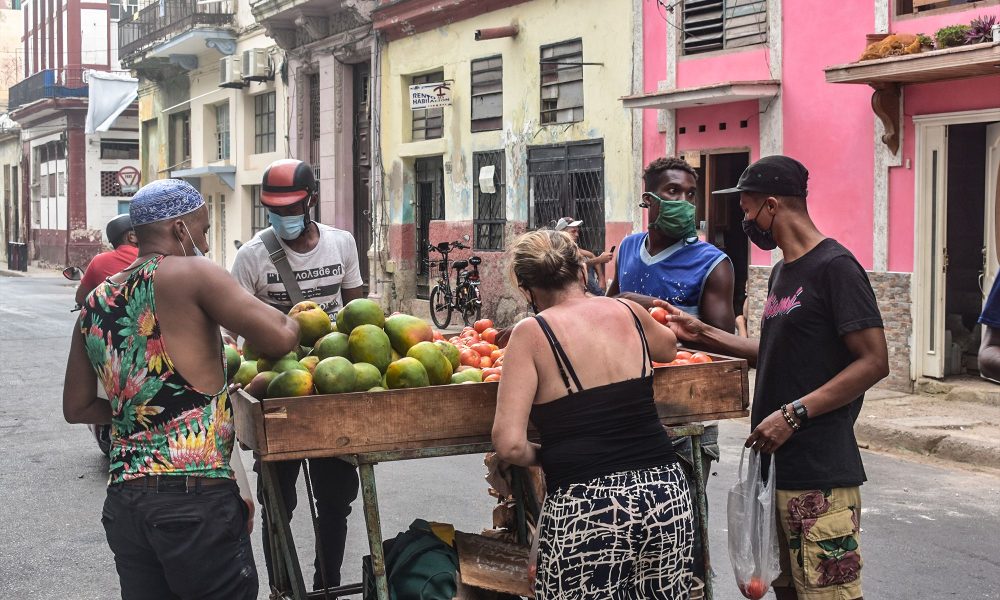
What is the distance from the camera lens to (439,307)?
18.3 metres

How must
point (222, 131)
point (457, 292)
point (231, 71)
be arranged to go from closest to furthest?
point (457, 292) < point (231, 71) < point (222, 131)

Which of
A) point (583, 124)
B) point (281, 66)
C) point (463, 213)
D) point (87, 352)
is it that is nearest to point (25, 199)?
point (281, 66)

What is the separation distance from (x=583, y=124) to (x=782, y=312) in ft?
41.4

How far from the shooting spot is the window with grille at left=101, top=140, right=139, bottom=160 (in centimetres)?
4116

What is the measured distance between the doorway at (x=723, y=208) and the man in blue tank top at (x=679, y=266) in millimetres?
8845

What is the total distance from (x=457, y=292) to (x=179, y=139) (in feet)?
56.5

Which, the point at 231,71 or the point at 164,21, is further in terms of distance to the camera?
the point at 164,21

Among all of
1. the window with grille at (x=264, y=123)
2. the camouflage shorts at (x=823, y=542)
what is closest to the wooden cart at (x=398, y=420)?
the camouflage shorts at (x=823, y=542)

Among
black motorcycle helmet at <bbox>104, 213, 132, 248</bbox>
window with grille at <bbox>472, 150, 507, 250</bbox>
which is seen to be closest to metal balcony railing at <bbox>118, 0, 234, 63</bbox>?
window with grille at <bbox>472, 150, 507, 250</bbox>

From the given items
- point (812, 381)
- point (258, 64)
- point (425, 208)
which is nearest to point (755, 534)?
point (812, 381)

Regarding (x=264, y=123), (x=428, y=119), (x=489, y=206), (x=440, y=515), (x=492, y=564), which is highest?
(x=264, y=123)

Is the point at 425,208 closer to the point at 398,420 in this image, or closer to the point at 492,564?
the point at 492,564

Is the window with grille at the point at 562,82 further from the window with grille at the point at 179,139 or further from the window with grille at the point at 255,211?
the window with grille at the point at 179,139

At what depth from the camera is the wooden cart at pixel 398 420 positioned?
11.5 feet
